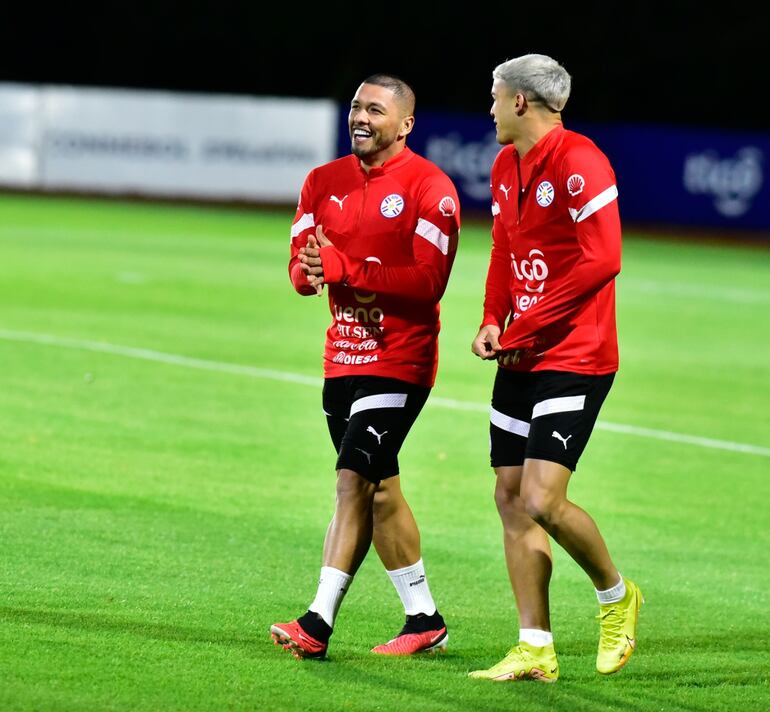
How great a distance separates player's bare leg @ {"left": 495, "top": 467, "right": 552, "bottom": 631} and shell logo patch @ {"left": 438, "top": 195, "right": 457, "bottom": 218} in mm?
1010

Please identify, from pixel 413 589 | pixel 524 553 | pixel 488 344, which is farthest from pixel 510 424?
pixel 413 589

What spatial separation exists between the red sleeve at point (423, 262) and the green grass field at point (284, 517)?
4.66ft

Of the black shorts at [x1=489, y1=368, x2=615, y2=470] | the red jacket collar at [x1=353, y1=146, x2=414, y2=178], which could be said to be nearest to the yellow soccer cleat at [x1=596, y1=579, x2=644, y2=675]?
the black shorts at [x1=489, y1=368, x2=615, y2=470]

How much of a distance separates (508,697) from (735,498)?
464 cm

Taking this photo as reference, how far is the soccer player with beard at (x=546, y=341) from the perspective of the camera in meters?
6.20

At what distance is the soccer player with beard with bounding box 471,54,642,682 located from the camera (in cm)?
620

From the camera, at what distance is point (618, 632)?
642 cm

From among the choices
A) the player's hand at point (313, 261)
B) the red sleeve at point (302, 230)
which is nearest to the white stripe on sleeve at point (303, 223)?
the red sleeve at point (302, 230)

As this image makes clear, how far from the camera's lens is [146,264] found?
80.0 ft

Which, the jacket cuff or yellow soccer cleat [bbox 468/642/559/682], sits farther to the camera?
the jacket cuff

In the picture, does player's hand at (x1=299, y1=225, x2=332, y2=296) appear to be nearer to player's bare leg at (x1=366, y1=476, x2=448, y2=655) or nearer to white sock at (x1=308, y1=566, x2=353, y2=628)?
player's bare leg at (x1=366, y1=476, x2=448, y2=655)

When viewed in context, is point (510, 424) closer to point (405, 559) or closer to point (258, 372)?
point (405, 559)

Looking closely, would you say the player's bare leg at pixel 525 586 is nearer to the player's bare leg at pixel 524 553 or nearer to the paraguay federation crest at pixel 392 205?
the player's bare leg at pixel 524 553

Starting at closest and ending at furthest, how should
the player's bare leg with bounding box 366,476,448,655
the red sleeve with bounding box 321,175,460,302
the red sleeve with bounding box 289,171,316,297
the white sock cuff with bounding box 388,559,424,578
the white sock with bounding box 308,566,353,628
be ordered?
the white sock with bounding box 308,566,353,628 < the red sleeve with bounding box 321,175,460,302 < the red sleeve with bounding box 289,171,316,297 < the player's bare leg with bounding box 366,476,448,655 < the white sock cuff with bounding box 388,559,424,578
